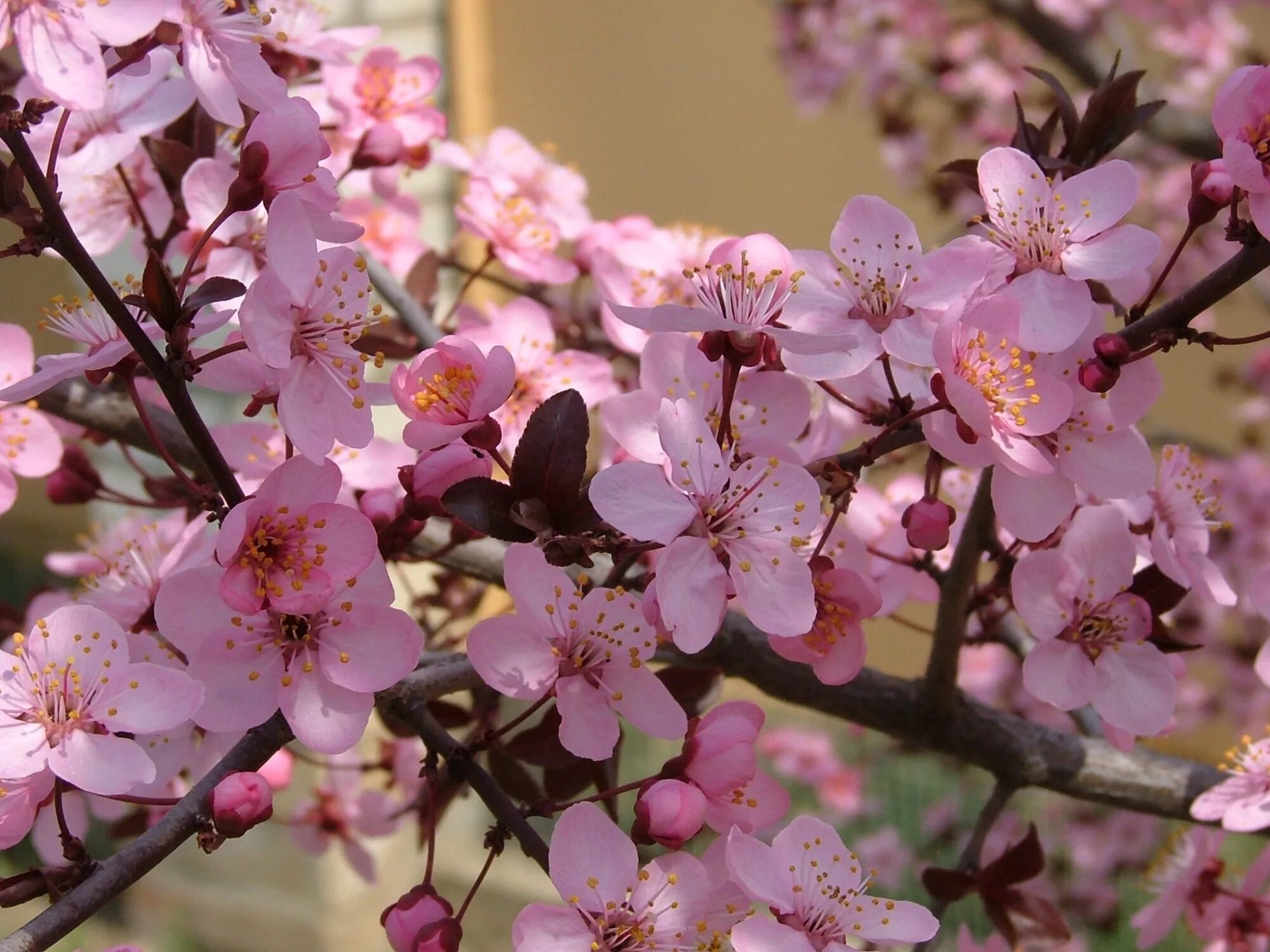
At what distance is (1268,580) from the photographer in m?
0.72

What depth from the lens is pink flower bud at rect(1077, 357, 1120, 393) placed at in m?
0.57

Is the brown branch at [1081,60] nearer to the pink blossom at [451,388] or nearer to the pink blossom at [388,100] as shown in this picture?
the pink blossom at [388,100]

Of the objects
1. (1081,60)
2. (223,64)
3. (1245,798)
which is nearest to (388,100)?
(223,64)

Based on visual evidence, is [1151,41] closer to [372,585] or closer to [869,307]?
[869,307]

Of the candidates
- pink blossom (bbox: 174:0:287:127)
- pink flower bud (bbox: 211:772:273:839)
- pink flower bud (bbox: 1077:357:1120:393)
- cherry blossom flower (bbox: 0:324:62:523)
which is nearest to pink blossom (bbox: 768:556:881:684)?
pink flower bud (bbox: 1077:357:1120:393)

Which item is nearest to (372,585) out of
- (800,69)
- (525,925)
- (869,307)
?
(525,925)

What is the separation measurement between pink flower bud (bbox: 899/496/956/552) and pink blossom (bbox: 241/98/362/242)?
0.34 m

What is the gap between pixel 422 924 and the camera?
549 mm

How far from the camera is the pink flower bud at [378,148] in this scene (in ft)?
3.01

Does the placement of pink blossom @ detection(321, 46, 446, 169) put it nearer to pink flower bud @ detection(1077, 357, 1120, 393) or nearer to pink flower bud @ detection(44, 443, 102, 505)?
pink flower bud @ detection(44, 443, 102, 505)

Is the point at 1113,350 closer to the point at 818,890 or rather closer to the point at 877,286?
the point at 877,286

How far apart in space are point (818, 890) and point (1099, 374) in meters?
0.30

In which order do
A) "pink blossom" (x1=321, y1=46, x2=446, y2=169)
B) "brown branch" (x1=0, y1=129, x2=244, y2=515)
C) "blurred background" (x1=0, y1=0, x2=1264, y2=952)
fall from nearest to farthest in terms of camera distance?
"brown branch" (x1=0, y1=129, x2=244, y2=515) < "pink blossom" (x1=321, y1=46, x2=446, y2=169) < "blurred background" (x1=0, y1=0, x2=1264, y2=952)

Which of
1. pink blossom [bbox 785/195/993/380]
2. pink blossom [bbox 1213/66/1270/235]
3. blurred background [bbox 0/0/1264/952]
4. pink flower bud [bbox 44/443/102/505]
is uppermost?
pink blossom [bbox 1213/66/1270/235]
